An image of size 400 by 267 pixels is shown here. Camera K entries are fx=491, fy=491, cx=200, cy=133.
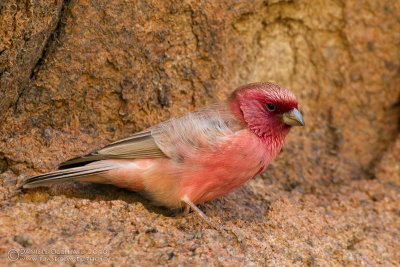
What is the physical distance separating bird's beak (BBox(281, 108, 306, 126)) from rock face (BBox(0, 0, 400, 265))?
95cm

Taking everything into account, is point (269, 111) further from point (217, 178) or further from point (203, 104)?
point (203, 104)

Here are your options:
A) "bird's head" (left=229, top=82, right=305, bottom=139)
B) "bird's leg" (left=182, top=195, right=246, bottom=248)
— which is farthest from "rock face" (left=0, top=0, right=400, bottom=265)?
"bird's head" (left=229, top=82, right=305, bottom=139)

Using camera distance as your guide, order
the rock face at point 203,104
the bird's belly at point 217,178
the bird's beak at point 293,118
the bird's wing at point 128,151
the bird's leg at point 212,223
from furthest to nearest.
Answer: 1. the bird's beak at point 293,118
2. the bird's wing at point 128,151
3. the bird's belly at point 217,178
4. the bird's leg at point 212,223
5. the rock face at point 203,104

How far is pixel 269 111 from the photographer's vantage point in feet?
15.6

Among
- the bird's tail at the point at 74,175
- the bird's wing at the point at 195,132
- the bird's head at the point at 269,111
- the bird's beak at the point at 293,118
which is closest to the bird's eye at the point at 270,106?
the bird's head at the point at 269,111

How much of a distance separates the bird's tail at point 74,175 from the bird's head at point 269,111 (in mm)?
1367

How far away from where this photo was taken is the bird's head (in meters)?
4.70

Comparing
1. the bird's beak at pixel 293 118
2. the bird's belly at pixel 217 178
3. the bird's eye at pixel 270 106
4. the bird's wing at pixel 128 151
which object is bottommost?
the bird's belly at pixel 217 178

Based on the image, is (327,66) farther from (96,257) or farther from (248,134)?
(96,257)

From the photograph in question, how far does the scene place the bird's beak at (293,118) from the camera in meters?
4.68

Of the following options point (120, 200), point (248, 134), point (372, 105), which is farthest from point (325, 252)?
point (372, 105)

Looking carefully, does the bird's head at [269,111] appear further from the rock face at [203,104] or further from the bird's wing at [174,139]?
the rock face at [203,104]

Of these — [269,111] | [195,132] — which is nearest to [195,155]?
[195,132]

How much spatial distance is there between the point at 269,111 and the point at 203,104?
1147 mm
